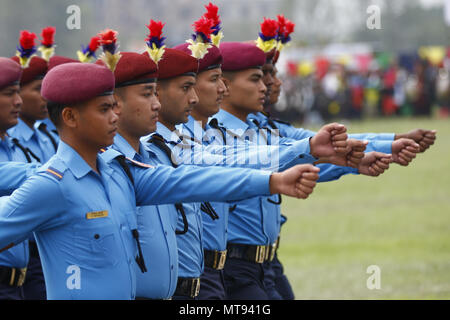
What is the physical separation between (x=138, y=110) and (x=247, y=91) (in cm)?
205

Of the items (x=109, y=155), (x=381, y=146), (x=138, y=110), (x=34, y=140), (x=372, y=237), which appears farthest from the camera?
(x=372, y=237)

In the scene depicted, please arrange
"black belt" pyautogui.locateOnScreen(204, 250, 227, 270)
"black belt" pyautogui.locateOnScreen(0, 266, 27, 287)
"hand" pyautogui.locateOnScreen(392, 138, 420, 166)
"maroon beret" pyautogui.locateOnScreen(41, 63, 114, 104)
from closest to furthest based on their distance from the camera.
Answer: "maroon beret" pyautogui.locateOnScreen(41, 63, 114, 104)
"hand" pyautogui.locateOnScreen(392, 138, 420, 166)
"black belt" pyautogui.locateOnScreen(0, 266, 27, 287)
"black belt" pyautogui.locateOnScreen(204, 250, 227, 270)

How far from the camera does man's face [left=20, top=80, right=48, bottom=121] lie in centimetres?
762

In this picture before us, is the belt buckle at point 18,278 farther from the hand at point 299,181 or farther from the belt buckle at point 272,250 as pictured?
the hand at point 299,181

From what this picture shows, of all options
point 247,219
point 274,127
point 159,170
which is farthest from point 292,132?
point 159,170

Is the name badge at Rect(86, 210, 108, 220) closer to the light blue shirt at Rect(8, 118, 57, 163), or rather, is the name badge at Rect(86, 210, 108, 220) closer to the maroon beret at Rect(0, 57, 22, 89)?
the maroon beret at Rect(0, 57, 22, 89)

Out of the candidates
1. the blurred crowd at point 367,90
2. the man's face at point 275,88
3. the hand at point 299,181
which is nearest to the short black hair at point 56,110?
the hand at point 299,181

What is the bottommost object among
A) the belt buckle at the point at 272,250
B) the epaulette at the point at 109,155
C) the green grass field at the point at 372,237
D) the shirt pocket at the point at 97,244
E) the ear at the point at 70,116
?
the green grass field at the point at 372,237

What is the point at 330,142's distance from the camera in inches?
178

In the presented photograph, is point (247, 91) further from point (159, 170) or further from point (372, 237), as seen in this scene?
point (372, 237)

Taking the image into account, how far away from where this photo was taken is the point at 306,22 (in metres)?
85.2

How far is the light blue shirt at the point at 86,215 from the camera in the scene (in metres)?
3.85

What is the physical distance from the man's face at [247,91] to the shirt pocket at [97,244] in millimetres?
2846

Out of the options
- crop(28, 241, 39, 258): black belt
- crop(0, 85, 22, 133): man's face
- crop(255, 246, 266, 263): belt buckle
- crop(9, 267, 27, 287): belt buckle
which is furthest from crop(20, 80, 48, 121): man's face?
crop(255, 246, 266, 263): belt buckle
